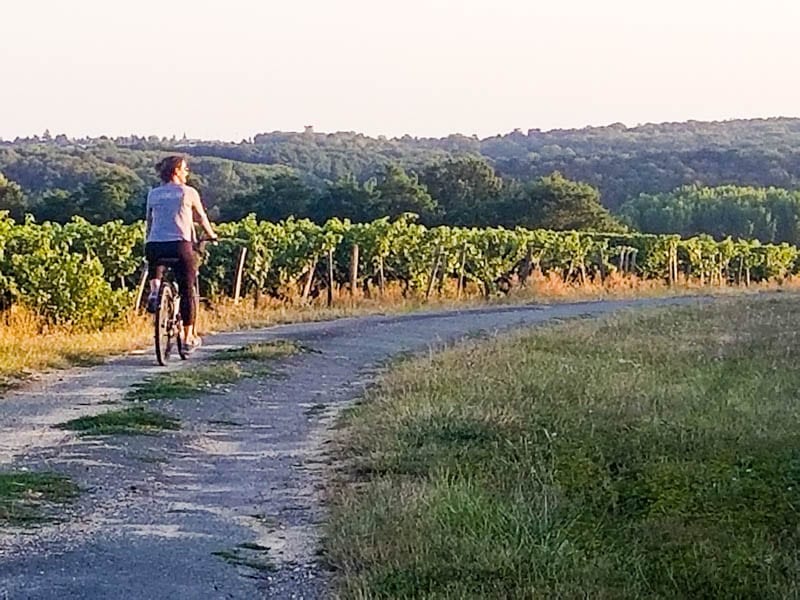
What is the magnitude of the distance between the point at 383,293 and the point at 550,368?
14790 millimetres

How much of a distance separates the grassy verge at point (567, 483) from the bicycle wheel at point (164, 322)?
1979 mm

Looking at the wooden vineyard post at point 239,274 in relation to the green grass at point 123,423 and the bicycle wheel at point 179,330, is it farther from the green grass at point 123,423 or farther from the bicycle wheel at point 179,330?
the green grass at point 123,423

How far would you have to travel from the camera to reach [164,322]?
10.9 metres

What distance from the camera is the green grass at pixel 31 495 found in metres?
5.41

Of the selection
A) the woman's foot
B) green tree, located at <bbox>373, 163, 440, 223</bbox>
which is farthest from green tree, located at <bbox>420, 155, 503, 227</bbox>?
the woman's foot

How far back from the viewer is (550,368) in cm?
1161

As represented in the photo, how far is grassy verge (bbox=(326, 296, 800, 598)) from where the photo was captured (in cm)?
507

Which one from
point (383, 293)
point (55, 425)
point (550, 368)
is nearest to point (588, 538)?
point (55, 425)

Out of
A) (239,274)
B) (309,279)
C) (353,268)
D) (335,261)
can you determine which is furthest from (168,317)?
(335,261)

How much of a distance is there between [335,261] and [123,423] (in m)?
20.0

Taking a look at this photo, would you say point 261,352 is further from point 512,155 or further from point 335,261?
point 512,155

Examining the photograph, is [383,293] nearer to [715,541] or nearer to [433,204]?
[715,541]

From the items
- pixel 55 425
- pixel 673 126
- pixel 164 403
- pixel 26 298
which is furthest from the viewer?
pixel 673 126

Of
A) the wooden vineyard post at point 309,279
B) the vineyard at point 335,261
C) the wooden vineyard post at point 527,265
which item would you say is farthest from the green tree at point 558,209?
the wooden vineyard post at point 309,279
